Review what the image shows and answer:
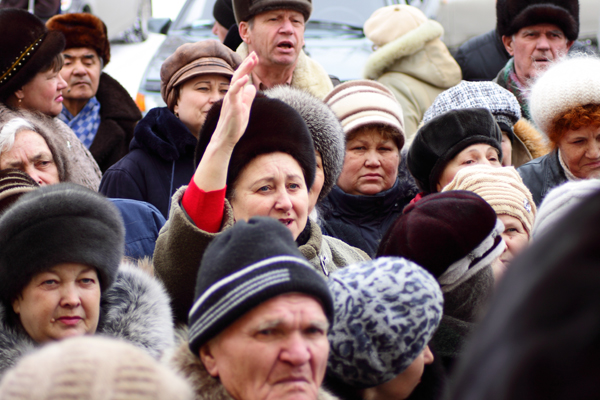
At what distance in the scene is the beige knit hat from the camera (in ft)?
9.86

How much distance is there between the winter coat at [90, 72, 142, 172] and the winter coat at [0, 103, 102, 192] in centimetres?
71

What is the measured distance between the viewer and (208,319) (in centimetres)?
171

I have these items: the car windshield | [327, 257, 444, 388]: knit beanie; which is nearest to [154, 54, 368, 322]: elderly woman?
[327, 257, 444, 388]: knit beanie

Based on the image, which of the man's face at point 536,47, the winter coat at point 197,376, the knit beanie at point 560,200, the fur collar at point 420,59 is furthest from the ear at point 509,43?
the winter coat at point 197,376

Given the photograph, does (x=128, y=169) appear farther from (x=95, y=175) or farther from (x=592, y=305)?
(x=592, y=305)

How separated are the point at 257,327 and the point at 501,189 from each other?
172 centimetres

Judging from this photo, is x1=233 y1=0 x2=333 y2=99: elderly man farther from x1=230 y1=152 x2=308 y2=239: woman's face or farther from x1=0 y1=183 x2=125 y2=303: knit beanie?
x1=0 y1=183 x2=125 y2=303: knit beanie

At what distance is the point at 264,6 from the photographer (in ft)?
14.1

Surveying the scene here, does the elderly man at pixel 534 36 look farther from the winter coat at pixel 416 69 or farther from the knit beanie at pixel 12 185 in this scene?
the knit beanie at pixel 12 185

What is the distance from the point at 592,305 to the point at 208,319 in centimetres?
116

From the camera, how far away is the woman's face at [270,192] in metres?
2.56

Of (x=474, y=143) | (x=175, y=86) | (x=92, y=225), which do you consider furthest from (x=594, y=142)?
(x=92, y=225)

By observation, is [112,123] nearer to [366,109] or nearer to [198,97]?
[198,97]

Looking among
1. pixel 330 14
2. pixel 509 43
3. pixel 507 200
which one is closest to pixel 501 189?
pixel 507 200
